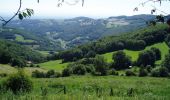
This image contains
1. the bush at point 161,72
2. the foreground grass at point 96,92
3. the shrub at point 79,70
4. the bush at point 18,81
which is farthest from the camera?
the shrub at point 79,70

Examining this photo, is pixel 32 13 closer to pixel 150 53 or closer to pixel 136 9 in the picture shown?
pixel 136 9

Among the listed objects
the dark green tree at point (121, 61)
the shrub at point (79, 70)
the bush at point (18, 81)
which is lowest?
the dark green tree at point (121, 61)

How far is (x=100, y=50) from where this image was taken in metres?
147

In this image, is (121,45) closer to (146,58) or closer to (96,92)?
(146,58)

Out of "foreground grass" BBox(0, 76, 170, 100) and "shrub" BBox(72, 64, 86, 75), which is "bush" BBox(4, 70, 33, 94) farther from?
"shrub" BBox(72, 64, 86, 75)

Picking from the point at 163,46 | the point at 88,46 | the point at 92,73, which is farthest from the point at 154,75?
the point at 88,46

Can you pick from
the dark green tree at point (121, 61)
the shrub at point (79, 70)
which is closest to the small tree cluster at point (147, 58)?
the dark green tree at point (121, 61)

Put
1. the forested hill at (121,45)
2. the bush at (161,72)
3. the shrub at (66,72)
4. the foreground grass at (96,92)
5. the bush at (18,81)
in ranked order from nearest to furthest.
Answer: the foreground grass at (96,92), the bush at (18,81), the bush at (161,72), the shrub at (66,72), the forested hill at (121,45)

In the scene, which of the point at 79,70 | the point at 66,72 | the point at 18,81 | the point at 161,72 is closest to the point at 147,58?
the point at 161,72

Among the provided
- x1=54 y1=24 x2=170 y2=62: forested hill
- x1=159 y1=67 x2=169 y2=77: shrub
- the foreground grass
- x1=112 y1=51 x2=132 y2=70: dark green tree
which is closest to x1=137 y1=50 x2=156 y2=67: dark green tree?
x1=112 y1=51 x2=132 y2=70: dark green tree

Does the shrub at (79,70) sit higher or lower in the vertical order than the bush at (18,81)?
lower

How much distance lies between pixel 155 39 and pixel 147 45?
3935 millimetres

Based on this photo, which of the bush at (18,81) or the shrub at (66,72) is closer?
the bush at (18,81)

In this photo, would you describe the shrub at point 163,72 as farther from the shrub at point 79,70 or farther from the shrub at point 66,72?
the shrub at point 66,72
